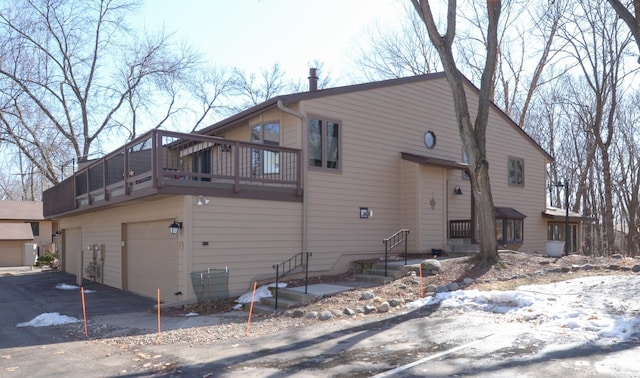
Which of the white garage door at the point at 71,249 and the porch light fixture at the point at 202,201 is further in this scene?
the white garage door at the point at 71,249

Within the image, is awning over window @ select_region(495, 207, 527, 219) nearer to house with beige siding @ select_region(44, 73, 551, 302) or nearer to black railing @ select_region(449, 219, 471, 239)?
house with beige siding @ select_region(44, 73, 551, 302)

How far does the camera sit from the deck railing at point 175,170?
11.5 metres

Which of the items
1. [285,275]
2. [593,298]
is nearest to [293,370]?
[593,298]

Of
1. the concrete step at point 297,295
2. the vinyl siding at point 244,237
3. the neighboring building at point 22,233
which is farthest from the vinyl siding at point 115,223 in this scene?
the neighboring building at point 22,233

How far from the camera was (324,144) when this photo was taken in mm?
14297

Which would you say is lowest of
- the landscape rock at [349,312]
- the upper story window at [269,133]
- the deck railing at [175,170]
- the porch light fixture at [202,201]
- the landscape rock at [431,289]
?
the landscape rock at [349,312]

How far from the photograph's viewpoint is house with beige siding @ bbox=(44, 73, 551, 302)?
12.2 m

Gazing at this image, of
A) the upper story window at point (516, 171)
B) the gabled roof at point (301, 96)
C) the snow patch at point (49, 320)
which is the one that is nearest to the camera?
the snow patch at point (49, 320)

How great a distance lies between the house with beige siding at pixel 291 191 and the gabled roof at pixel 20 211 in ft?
61.8

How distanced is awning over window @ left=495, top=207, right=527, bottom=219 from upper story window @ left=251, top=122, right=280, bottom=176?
8435 millimetres

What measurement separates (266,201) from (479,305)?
5.75m

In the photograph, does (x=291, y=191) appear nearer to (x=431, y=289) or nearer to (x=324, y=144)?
(x=324, y=144)

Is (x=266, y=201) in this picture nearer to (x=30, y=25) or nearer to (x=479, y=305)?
(x=479, y=305)

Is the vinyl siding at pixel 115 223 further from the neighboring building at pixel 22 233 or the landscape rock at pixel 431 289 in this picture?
the neighboring building at pixel 22 233
